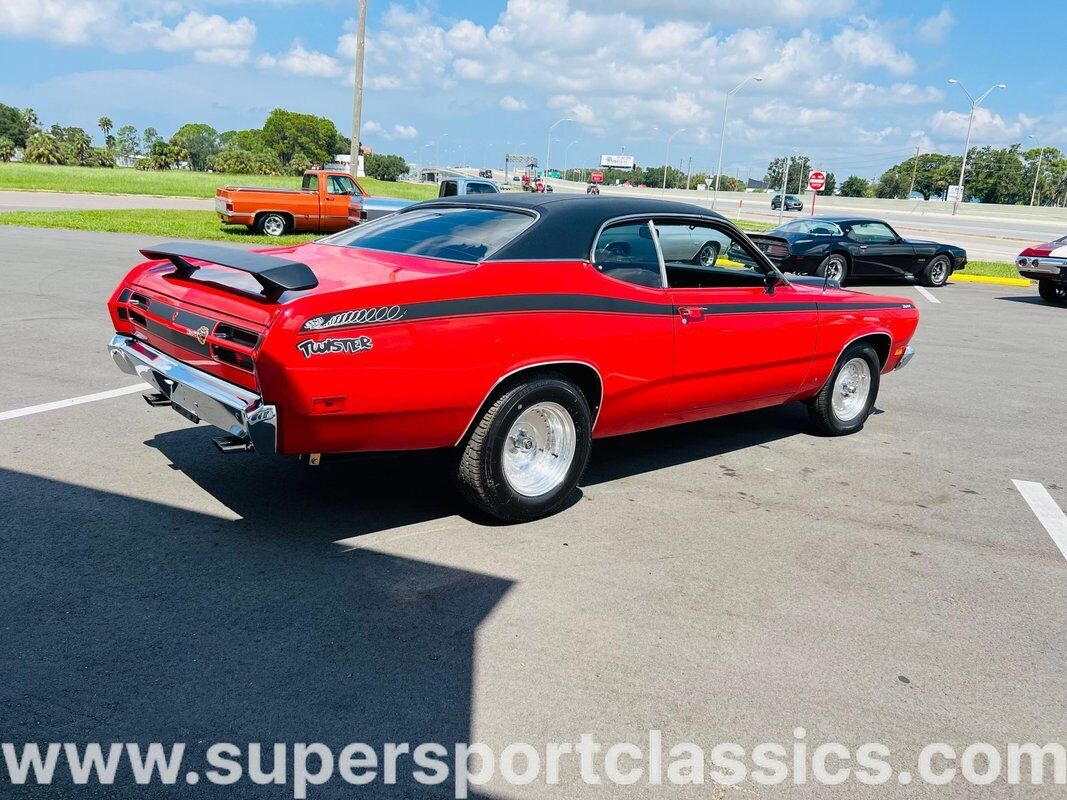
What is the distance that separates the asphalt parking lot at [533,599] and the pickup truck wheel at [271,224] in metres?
15.9

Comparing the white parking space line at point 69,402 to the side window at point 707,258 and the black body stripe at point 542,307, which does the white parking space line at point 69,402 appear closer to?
the black body stripe at point 542,307

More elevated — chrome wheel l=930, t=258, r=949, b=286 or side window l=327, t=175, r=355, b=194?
side window l=327, t=175, r=355, b=194

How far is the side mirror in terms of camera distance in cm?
568

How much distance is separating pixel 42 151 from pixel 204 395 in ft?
343

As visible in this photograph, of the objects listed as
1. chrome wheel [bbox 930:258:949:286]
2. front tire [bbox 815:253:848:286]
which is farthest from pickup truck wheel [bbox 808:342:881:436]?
chrome wheel [bbox 930:258:949:286]

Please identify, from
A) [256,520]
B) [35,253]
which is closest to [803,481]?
[256,520]

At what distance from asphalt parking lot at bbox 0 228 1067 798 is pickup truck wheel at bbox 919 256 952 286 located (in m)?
13.4

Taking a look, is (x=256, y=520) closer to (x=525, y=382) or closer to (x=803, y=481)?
(x=525, y=382)

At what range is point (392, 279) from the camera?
400 cm

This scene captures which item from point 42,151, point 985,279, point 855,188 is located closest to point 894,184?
point 855,188

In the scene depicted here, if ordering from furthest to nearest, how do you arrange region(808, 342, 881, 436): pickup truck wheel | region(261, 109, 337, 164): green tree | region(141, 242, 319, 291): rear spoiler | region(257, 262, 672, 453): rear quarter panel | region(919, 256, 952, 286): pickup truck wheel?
region(261, 109, 337, 164): green tree < region(919, 256, 952, 286): pickup truck wheel < region(808, 342, 881, 436): pickup truck wheel < region(141, 242, 319, 291): rear spoiler < region(257, 262, 672, 453): rear quarter panel

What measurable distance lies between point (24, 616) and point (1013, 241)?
1746 inches

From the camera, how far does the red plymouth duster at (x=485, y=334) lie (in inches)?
146

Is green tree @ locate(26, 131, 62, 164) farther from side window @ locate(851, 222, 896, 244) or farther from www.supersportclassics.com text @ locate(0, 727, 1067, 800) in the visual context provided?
www.supersportclassics.com text @ locate(0, 727, 1067, 800)
